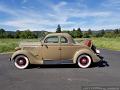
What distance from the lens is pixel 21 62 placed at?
12797mm

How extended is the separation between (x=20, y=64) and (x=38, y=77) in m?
2.70

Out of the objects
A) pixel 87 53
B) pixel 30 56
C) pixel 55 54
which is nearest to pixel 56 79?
pixel 55 54

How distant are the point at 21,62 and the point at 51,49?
1.58 meters

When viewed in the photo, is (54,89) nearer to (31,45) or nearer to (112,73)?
(112,73)

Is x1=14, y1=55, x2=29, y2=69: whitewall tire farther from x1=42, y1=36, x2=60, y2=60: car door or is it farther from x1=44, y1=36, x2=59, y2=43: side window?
x1=44, y1=36, x2=59, y2=43: side window

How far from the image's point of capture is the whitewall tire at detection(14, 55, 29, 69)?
503 inches

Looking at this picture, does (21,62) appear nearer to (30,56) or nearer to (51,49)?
(30,56)

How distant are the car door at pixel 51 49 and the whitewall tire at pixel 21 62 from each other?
90 cm

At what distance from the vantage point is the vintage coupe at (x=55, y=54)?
41.9 feet

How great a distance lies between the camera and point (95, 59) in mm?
12836

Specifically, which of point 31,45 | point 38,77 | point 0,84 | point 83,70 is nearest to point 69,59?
point 83,70

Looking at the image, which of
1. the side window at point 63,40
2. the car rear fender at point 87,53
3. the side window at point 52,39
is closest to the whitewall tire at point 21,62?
the side window at point 52,39

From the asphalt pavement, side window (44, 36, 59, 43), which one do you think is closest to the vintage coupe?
side window (44, 36, 59, 43)

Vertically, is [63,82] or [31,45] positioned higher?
[31,45]
